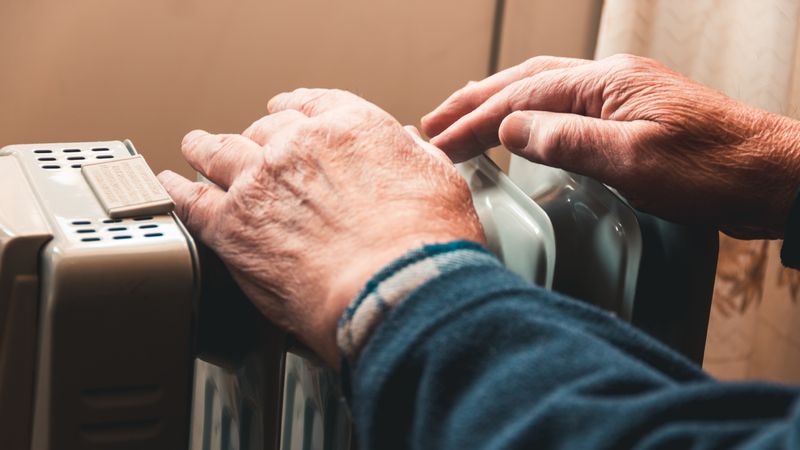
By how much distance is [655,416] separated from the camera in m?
0.33

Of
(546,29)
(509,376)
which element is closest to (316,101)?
(509,376)

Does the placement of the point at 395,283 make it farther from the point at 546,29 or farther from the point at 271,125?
the point at 546,29

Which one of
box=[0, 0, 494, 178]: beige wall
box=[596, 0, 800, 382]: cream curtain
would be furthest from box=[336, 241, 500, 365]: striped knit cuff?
box=[596, 0, 800, 382]: cream curtain

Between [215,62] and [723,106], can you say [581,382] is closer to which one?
[723,106]

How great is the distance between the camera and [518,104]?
25.3 inches

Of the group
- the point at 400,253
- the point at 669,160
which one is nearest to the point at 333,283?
the point at 400,253

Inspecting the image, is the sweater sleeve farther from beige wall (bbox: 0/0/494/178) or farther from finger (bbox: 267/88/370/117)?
beige wall (bbox: 0/0/494/178)

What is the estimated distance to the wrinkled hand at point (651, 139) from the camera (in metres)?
0.60

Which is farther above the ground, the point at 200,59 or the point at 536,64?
the point at 536,64

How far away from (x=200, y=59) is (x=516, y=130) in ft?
2.09

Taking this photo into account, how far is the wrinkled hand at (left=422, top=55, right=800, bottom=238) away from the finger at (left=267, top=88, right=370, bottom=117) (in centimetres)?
10

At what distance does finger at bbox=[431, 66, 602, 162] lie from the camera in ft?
2.09

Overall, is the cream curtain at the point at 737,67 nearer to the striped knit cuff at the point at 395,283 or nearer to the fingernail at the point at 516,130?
the fingernail at the point at 516,130

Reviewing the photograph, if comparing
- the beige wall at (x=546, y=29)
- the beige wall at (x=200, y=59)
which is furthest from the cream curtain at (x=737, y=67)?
the beige wall at (x=200, y=59)
